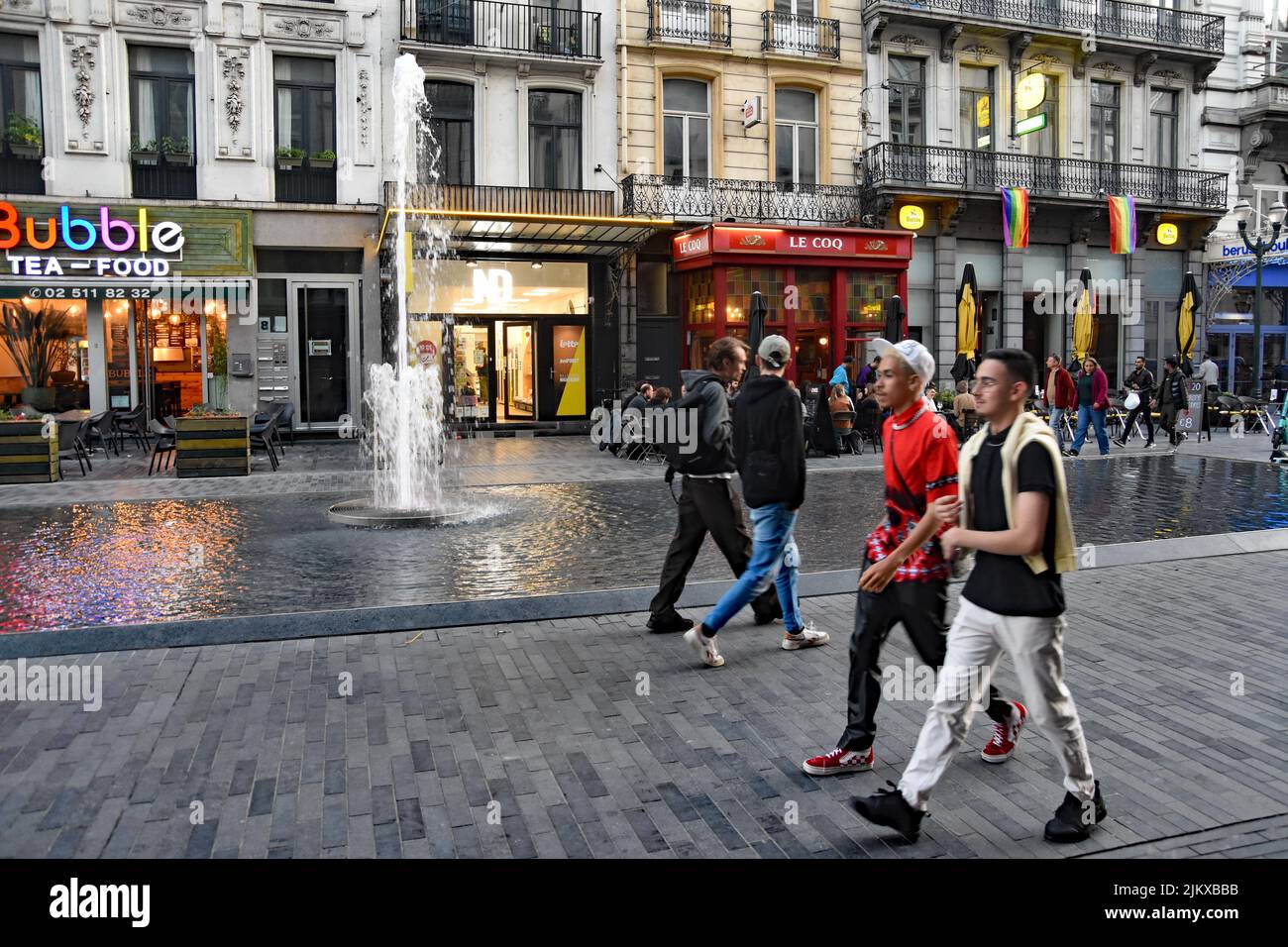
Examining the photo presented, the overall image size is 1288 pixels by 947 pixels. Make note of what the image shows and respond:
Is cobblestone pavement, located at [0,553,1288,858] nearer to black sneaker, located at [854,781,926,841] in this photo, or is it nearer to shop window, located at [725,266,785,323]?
black sneaker, located at [854,781,926,841]

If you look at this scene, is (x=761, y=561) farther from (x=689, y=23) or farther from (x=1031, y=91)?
(x=1031, y=91)

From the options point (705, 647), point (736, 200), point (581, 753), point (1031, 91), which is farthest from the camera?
point (1031, 91)

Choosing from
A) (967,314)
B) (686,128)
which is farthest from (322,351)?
(967,314)

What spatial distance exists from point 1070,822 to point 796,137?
79.2 feet

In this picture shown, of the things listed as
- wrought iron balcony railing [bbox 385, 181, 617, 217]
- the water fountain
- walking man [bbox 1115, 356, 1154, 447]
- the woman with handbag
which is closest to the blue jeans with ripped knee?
the water fountain

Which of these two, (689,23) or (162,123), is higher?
(689,23)

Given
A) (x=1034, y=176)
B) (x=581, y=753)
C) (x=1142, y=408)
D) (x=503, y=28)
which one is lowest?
(x=581, y=753)

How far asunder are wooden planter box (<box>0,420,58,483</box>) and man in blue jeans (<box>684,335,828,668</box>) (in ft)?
39.9

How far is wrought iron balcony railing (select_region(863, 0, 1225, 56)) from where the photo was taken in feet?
85.9

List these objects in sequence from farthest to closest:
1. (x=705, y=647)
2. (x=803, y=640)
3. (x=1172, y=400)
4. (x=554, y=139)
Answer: (x=554, y=139) < (x=1172, y=400) < (x=803, y=640) < (x=705, y=647)

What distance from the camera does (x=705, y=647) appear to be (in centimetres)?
609

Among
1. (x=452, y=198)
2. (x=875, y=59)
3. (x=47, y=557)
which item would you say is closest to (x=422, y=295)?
(x=452, y=198)

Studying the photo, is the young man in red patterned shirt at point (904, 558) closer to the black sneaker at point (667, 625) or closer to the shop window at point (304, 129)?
the black sneaker at point (667, 625)

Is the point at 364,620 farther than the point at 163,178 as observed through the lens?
No
